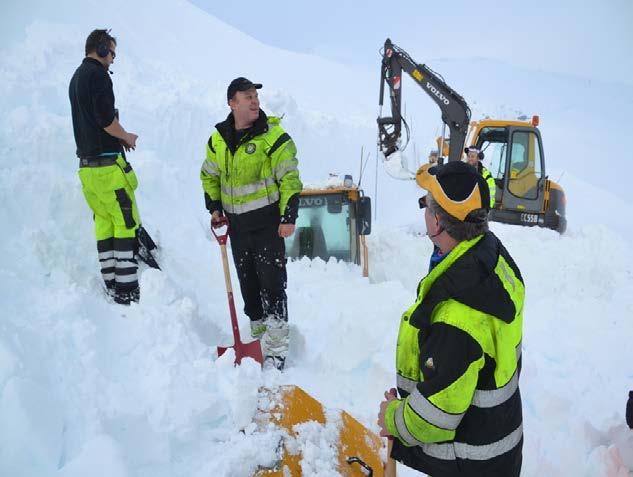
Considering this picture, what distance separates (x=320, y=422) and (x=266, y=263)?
1.21 meters

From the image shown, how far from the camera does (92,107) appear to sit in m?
3.24

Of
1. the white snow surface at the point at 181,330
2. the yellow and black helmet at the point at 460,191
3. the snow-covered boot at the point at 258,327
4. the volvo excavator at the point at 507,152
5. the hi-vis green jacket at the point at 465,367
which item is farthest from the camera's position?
the volvo excavator at the point at 507,152

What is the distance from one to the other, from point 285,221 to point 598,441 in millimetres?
2401

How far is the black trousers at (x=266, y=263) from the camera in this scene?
3158mm

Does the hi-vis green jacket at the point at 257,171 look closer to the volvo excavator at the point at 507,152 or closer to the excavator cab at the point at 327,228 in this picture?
the excavator cab at the point at 327,228

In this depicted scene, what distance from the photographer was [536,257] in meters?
6.93

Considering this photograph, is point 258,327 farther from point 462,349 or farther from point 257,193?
point 462,349

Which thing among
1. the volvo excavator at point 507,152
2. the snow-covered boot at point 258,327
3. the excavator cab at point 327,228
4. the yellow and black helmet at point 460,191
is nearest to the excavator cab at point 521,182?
the volvo excavator at point 507,152

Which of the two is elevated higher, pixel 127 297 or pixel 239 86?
pixel 239 86

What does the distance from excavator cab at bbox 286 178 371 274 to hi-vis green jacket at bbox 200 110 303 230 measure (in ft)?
11.1

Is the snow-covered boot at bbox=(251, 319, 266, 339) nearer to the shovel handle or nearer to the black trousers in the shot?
the black trousers

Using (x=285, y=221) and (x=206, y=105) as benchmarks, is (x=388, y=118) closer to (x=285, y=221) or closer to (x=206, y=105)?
(x=206, y=105)

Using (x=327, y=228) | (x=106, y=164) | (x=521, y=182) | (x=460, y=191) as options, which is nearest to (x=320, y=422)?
(x=460, y=191)

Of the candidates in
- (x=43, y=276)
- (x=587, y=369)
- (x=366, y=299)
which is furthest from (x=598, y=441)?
(x=43, y=276)
